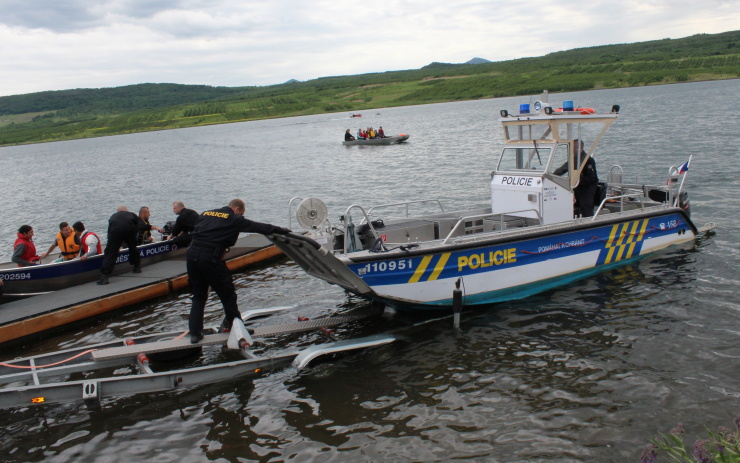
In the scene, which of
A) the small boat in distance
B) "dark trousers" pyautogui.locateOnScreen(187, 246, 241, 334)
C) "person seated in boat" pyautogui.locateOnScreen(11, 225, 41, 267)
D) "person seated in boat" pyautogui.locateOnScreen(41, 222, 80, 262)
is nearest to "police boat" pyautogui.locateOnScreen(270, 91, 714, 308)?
"dark trousers" pyautogui.locateOnScreen(187, 246, 241, 334)

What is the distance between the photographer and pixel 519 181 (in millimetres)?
11078

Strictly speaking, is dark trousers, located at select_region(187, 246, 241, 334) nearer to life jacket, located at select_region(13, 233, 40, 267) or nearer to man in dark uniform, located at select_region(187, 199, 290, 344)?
man in dark uniform, located at select_region(187, 199, 290, 344)

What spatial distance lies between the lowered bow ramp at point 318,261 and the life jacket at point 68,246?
21.9ft

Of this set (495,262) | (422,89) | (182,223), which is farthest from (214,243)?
(422,89)

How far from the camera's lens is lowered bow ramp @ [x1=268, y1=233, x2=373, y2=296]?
8.05m

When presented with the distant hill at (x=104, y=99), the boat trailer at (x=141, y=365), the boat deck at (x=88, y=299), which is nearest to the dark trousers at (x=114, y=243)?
the boat deck at (x=88, y=299)

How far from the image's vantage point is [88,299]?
1141 centimetres

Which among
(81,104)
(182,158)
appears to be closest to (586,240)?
(182,158)

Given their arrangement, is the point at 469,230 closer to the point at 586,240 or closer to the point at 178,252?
the point at 586,240

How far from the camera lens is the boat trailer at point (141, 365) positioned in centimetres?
739

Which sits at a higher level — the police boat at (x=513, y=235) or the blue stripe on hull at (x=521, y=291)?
the police boat at (x=513, y=235)

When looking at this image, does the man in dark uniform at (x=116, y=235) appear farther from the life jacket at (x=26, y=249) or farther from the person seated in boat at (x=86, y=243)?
the life jacket at (x=26, y=249)

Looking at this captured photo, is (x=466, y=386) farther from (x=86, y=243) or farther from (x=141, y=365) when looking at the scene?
(x=86, y=243)

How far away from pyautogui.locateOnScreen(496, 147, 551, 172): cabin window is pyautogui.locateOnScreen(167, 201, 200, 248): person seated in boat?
693 cm
